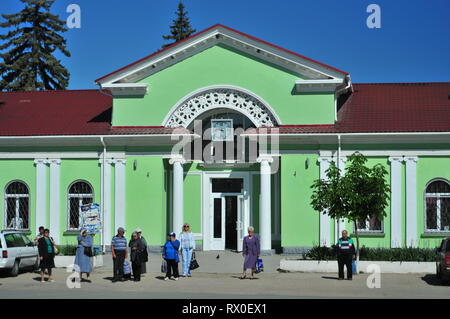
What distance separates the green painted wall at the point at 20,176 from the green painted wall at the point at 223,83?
3.95 meters

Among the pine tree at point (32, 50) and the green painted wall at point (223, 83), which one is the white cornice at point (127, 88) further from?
the pine tree at point (32, 50)

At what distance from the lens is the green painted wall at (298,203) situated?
25.2 metres

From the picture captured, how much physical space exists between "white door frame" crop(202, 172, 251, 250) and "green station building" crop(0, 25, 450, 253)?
42 millimetres

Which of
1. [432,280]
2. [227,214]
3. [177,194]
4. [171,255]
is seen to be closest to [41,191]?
[177,194]

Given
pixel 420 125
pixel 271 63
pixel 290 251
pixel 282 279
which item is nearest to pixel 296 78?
pixel 271 63

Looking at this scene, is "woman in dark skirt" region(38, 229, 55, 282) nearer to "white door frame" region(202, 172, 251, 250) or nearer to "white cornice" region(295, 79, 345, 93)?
"white door frame" region(202, 172, 251, 250)

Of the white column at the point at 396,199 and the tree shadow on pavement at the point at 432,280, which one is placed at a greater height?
the white column at the point at 396,199

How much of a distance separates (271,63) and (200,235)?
7.17 meters

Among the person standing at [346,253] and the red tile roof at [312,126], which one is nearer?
the person standing at [346,253]

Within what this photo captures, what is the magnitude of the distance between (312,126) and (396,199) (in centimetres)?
405

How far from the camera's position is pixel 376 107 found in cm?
2709

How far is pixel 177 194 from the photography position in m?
25.8

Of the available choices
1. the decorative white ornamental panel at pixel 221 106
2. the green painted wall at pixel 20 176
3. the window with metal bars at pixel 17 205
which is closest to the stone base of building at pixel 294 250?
the decorative white ornamental panel at pixel 221 106
